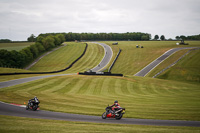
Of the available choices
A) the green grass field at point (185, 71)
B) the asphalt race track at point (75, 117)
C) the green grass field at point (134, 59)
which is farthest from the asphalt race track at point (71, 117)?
the green grass field at point (134, 59)

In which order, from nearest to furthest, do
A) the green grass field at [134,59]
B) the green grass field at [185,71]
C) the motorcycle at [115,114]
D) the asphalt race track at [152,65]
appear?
the motorcycle at [115,114], the green grass field at [185,71], the asphalt race track at [152,65], the green grass field at [134,59]

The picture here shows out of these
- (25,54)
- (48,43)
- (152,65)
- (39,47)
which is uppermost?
(48,43)

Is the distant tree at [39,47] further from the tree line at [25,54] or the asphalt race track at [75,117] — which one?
the asphalt race track at [75,117]

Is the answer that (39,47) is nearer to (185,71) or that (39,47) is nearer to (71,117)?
(185,71)

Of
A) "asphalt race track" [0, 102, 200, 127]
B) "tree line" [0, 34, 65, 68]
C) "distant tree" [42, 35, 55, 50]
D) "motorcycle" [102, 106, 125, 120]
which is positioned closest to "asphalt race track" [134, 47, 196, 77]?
"motorcycle" [102, 106, 125, 120]

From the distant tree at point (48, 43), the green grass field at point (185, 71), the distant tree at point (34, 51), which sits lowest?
the green grass field at point (185, 71)

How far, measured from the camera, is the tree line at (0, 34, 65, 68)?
90.5m

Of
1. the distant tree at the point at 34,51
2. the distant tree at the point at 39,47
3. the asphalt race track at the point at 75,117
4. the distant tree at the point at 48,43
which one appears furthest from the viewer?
the distant tree at the point at 48,43

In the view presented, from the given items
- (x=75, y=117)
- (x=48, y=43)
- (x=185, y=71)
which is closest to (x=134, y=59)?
(x=185, y=71)

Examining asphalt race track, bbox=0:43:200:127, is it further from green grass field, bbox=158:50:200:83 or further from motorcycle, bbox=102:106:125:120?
green grass field, bbox=158:50:200:83

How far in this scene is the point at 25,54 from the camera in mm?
100500

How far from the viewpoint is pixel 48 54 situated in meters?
119

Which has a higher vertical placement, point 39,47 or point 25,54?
point 39,47

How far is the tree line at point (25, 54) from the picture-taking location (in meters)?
90.5
